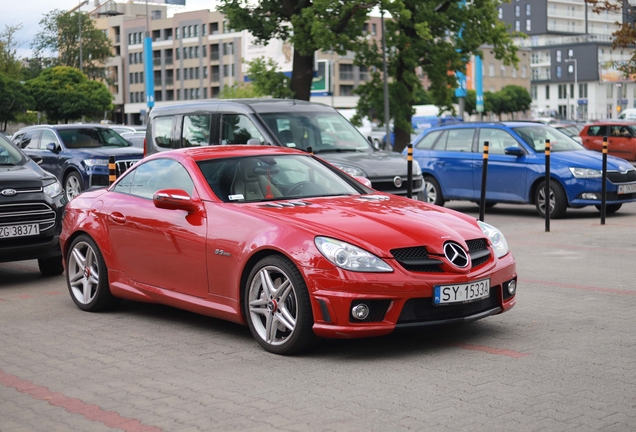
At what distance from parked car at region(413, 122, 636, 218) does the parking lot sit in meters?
7.71

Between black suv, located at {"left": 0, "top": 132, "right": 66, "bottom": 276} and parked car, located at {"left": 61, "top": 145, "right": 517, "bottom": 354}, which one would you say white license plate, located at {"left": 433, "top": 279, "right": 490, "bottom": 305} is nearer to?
parked car, located at {"left": 61, "top": 145, "right": 517, "bottom": 354}

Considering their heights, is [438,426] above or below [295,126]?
below

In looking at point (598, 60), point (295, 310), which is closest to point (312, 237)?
point (295, 310)

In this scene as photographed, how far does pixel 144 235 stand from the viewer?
304 inches

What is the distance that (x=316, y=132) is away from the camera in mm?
14422

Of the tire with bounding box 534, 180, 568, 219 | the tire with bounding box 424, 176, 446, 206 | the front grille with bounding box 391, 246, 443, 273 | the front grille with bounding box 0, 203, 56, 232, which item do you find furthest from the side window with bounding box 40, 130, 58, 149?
the front grille with bounding box 391, 246, 443, 273

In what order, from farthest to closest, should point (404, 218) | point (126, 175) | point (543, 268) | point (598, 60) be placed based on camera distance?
1. point (598, 60)
2. point (543, 268)
3. point (126, 175)
4. point (404, 218)

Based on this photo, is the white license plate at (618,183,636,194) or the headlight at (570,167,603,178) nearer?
the headlight at (570,167,603,178)

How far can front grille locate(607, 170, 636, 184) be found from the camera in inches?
650

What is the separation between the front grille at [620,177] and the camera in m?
16.5

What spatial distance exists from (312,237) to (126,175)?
2684mm

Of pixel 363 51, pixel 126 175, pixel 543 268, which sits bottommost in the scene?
pixel 543 268

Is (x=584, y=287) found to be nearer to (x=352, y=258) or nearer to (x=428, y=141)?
(x=352, y=258)

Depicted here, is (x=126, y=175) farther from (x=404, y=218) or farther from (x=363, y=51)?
(x=363, y=51)
